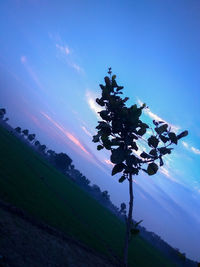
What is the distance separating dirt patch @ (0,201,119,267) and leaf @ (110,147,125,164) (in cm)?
652

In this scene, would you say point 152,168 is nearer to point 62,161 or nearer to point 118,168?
point 118,168

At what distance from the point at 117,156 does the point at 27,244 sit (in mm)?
8835

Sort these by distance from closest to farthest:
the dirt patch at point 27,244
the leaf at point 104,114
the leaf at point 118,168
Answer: the leaf at point 118,168
the leaf at point 104,114
the dirt patch at point 27,244

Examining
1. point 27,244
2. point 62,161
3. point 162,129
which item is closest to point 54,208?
point 27,244

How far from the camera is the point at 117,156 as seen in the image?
18.0ft

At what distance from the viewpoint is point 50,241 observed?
1298 centimetres

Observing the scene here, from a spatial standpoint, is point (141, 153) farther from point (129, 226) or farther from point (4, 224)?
point (4, 224)

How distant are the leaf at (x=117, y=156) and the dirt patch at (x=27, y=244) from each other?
6.52 m

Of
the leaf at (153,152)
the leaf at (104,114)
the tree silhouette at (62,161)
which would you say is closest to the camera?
the leaf at (153,152)

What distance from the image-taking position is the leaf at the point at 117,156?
541 centimetres

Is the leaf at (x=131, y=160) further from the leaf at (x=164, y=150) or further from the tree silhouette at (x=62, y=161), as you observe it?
the tree silhouette at (x=62, y=161)

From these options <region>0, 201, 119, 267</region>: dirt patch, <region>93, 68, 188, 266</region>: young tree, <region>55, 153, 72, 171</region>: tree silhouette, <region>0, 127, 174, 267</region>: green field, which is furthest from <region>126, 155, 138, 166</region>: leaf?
<region>55, 153, 72, 171</region>: tree silhouette

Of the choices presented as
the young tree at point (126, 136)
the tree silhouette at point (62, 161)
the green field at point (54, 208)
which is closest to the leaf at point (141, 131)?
the young tree at point (126, 136)

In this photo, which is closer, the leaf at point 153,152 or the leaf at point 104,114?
the leaf at point 153,152
